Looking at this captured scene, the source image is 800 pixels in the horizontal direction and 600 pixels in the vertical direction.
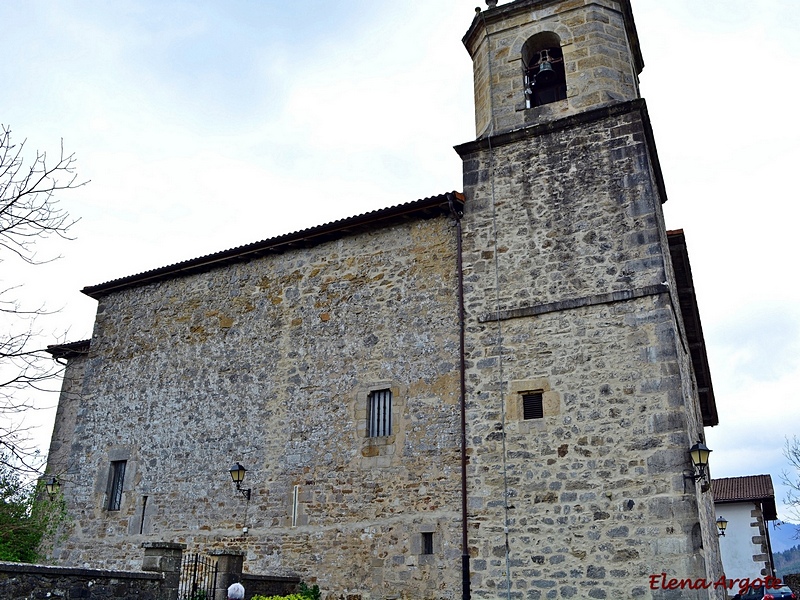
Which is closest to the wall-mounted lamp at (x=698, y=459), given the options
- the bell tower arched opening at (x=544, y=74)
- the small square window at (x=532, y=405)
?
the small square window at (x=532, y=405)

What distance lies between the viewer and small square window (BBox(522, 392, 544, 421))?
10.6m

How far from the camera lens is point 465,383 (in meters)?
11.1

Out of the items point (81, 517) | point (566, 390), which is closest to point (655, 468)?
point (566, 390)

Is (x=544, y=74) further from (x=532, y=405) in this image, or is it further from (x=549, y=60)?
(x=532, y=405)

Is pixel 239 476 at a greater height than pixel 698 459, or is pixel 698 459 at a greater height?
pixel 239 476

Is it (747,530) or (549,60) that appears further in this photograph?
(747,530)

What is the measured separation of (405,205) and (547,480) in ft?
17.6

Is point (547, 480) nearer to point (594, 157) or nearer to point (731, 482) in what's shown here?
point (594, 157)

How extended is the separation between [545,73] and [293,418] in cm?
777

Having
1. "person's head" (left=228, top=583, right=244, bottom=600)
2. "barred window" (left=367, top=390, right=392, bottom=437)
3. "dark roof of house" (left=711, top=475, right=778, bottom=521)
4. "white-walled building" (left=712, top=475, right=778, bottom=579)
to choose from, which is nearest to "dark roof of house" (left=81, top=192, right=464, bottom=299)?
"barred window" (left=367, top=390, right=392, bottom=437)

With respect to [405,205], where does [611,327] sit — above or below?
below

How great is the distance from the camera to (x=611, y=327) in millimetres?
10453

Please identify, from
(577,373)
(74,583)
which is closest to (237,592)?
(74,583)

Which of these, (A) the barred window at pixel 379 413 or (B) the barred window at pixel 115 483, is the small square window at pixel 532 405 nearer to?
(A) the barred window at pixel 379 413
